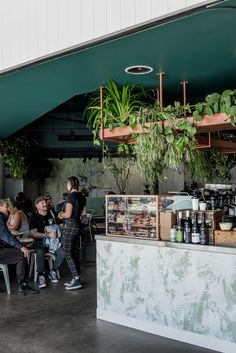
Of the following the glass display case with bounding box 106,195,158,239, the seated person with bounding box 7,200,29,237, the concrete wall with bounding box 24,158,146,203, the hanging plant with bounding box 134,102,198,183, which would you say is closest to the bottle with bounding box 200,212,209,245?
the glass display case with bounding box 106,195,158,239

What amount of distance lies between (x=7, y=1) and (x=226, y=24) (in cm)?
215

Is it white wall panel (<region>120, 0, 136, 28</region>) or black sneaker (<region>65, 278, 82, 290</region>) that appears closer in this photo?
white wall panel (<region>120, 0, 136, 28</region>)

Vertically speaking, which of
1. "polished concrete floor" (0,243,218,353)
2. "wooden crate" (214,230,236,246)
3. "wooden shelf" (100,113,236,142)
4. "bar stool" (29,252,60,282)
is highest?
"wooden shelf" (100,113,236,142)

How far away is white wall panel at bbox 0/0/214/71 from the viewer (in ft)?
9.08

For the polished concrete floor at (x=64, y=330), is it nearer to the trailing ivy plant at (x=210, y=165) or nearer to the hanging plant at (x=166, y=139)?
the hanging plant at (x=166, y=139)

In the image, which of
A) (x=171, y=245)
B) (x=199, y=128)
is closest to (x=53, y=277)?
(x=171, y=245)

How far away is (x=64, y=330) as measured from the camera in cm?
393

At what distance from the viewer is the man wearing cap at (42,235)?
5828 millimetres

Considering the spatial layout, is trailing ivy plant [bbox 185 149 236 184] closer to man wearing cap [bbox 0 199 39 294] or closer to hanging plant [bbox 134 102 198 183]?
hanging plant [bbox 134 102 198 183]

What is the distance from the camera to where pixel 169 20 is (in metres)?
2.64

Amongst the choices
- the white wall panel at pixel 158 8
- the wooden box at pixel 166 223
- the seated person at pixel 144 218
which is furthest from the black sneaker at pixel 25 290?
the white wall panel at pixel 158 8

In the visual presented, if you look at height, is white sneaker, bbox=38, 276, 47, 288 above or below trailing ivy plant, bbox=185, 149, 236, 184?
below

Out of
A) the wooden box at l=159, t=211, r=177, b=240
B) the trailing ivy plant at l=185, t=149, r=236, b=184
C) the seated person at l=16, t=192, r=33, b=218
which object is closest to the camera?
the wooden box at l=159, t=211, r=177, b=240

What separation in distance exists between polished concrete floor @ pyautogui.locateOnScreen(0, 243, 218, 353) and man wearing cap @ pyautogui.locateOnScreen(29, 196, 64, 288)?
696mm
